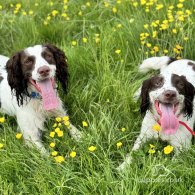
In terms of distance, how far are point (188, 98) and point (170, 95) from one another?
0.92 feet

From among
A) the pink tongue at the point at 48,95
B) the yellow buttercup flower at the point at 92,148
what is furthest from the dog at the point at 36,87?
the yellow buttercup flower at the point at 92,148

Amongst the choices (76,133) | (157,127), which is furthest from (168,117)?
(76,133)

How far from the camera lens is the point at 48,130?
3994 mm

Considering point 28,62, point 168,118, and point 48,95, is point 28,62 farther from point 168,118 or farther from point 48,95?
point 168,118

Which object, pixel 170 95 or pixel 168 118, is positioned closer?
pixel 170 95

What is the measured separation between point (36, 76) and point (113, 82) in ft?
2.97

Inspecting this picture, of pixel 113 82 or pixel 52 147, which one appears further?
pixel 113 82

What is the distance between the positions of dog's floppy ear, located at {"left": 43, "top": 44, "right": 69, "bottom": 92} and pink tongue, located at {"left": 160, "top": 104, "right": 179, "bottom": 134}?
1073mm

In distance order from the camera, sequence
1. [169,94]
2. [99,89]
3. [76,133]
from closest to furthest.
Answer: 1. [169,94]
2. [76,133]
3. [99,89]

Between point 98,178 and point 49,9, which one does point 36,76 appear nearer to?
point 98,178

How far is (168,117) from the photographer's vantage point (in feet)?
11.3

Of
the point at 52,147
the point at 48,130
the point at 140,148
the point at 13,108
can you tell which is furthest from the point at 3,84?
the point at 140,148

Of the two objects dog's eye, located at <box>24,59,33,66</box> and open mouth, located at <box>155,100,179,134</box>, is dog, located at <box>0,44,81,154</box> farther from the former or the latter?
open mouth, located at <box>155,100,179,134</box>

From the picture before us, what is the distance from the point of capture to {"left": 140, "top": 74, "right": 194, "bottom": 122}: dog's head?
3.36m
